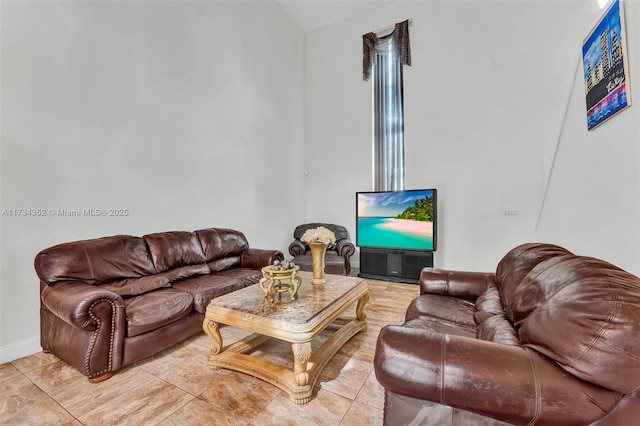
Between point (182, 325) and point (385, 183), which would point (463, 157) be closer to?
point (385, 183)

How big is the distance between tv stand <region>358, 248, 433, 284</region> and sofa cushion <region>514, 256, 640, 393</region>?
10.5 feet

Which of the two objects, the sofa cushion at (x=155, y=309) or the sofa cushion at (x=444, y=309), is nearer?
the sofa cushion at (x=444, y=309)

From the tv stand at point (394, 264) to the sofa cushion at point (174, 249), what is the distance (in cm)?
263

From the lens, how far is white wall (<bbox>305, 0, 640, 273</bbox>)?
3.71 m

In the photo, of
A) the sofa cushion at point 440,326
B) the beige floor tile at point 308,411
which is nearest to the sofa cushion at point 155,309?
the beige floor tile at point 308,411

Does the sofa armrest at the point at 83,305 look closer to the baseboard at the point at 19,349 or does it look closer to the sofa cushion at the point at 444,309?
the baseboard at the point at 19,349

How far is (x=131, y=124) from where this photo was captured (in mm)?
2867

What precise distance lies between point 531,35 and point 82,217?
6.10m

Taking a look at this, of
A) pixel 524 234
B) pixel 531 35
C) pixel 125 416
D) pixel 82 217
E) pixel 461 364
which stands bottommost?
pixel 125 416

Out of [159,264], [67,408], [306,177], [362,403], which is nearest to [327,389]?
[362,403]

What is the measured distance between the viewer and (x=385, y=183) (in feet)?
16.5

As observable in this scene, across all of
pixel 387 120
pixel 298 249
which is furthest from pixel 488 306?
pixel 387 120

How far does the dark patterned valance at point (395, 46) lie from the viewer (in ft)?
15.7

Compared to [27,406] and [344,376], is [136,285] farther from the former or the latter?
[344,376]
